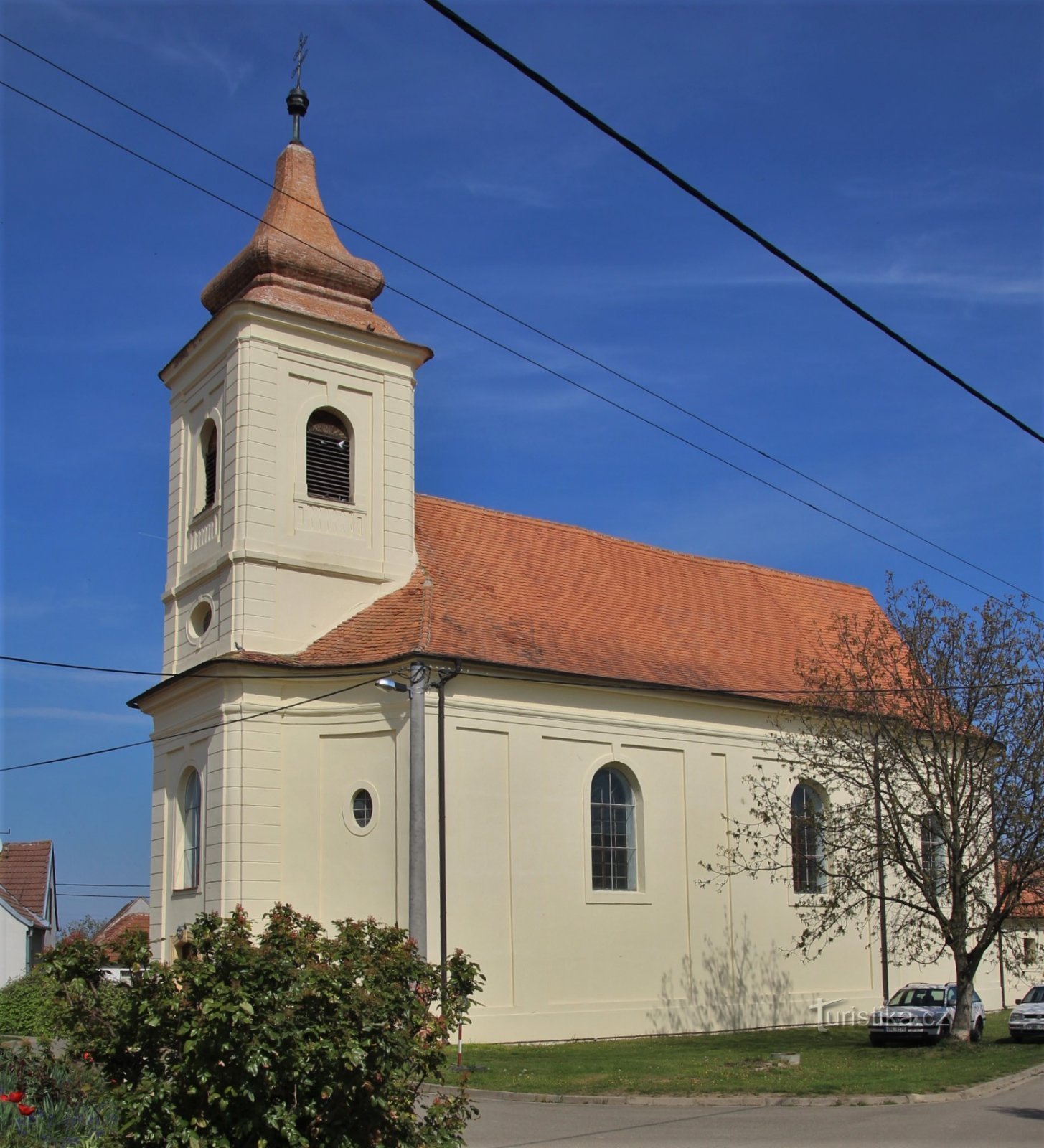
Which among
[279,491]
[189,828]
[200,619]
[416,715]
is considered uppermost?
[279,491]

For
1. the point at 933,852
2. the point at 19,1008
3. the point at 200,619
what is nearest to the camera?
the point at 933,852

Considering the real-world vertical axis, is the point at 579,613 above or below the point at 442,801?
above

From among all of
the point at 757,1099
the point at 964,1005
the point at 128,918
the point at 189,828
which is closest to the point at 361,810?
the point at 189,828

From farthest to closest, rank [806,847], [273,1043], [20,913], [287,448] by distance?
[20,913], [806,847], [287,448], [273,1043]

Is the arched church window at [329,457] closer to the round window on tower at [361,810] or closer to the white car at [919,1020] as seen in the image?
the round window on tower at [361,810]

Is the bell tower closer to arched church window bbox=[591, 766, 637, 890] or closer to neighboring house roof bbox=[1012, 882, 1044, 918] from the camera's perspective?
arched church window bbox=[591, 766, 637, 890]

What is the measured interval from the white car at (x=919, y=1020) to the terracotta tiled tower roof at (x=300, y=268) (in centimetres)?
1644

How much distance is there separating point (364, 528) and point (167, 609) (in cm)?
478

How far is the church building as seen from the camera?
23766 millimetres

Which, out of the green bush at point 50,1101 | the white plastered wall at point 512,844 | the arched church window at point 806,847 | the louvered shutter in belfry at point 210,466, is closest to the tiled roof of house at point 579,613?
the white plastered wall at point 512,844

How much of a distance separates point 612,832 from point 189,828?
8341 mm

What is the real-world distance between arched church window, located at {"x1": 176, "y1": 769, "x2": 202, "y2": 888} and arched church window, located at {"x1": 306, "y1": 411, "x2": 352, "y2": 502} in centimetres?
616

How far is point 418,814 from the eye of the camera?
2281 cm

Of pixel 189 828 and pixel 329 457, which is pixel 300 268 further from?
pixel 189 828
